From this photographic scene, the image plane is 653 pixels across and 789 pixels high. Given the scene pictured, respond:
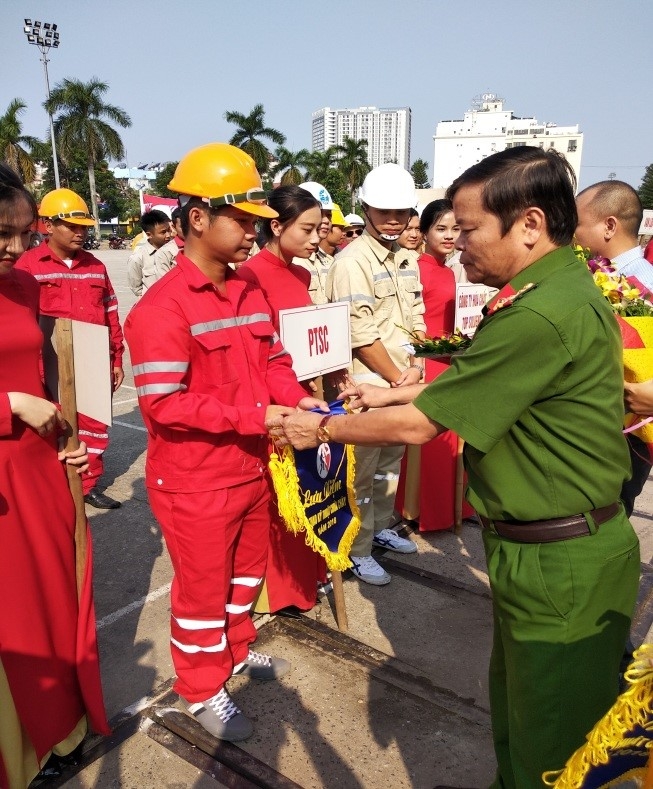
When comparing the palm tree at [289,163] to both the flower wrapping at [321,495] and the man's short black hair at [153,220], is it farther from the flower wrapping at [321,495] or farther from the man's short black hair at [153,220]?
the flower wrapping at [321,495]

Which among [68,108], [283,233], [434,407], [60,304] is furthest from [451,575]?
[68,108]

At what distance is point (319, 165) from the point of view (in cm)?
5188

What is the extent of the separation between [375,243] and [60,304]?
2.75 metres

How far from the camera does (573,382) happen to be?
1.60 metres

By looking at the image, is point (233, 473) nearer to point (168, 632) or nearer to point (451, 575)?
point (168, 632)

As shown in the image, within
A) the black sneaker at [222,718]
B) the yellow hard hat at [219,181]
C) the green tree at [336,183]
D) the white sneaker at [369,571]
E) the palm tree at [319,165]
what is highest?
the palm tree at [319,165]

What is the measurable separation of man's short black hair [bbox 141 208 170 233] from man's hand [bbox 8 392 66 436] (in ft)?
16.8

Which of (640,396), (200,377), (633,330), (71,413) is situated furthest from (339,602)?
(633,330)

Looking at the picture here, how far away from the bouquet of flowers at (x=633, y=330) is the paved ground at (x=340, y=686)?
1.49 meters

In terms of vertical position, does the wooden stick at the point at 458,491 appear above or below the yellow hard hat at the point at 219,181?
below

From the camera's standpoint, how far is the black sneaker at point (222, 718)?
2.64 meters

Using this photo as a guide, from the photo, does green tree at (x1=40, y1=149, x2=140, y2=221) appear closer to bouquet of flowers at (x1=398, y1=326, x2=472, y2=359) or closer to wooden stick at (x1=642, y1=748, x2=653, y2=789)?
bouquet of flowers at (x1=398, y1=326, x2=472, y2=359)

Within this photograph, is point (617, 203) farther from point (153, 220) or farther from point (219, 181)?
point (153, 220)

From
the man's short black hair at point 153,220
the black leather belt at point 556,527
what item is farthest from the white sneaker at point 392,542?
the man's short black hair at point 153,220
